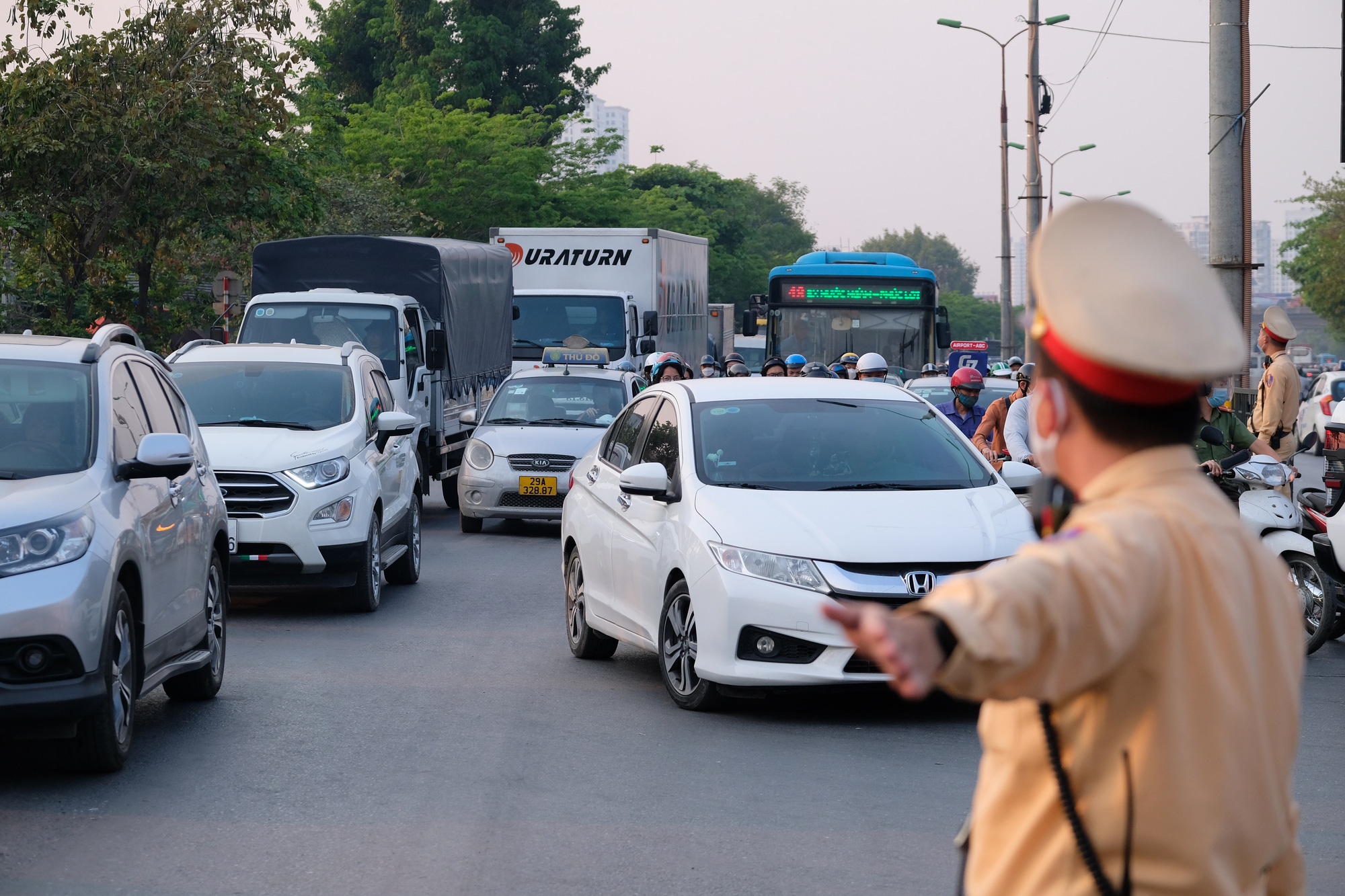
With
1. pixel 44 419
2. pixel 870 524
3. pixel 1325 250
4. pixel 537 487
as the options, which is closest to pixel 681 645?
pixel 870 524

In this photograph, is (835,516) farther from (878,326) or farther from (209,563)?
(878,326)

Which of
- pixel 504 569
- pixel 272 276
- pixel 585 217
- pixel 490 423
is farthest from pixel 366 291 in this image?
pixel 585 217

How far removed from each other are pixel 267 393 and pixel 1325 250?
68.4m

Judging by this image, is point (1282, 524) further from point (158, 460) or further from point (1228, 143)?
point (158, 460)

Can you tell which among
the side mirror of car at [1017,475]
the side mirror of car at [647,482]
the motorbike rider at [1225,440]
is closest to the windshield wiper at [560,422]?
the motorbike rider at [1225,440]

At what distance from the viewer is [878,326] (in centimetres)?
2469

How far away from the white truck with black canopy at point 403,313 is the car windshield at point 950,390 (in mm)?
5217

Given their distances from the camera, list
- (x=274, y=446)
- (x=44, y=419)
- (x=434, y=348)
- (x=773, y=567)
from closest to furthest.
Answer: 1. (x=44, y=419)
2. (x=773, y=567)
3. (x=274, y=446)
4. (x=434, y=348)

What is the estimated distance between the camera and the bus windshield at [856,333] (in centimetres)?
2464

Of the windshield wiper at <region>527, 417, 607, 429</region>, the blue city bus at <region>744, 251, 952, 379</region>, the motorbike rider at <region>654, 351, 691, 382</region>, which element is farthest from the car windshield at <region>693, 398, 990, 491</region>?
the blue city bus at <region>744, 251, 952, 379</region>

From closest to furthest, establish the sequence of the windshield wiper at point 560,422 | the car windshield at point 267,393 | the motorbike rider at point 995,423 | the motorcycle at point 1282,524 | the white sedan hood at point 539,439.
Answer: the motorcycle at point 1282,524, the car windshield at point 267,393, the motorbike rider at point 995,423, the white sedan hood at point 539,439, the windshield wiper at point 560,422

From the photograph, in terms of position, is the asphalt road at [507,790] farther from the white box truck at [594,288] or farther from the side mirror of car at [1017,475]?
the white box truck at [594,288]

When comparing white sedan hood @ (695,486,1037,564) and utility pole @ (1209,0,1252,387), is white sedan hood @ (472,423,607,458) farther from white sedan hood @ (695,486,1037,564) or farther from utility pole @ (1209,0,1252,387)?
white sedan hood @ (695,486,1037,564)

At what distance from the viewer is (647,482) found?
A: 8188 mm
